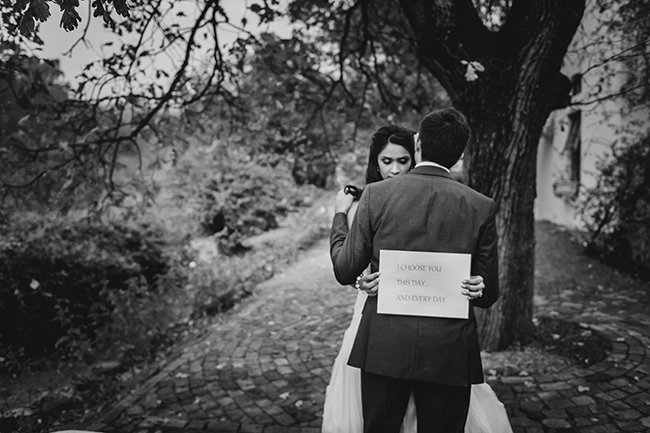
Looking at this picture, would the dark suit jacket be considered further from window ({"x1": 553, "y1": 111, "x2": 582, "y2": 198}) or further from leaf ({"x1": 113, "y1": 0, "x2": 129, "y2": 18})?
window ({"x1": 553, "y1": 111, "x2": 582, "y2": 198})

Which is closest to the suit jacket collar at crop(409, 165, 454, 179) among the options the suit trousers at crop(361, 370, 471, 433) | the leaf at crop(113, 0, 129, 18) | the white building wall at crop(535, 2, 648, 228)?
the suit trousers at crop(361, 370, 471, 433)

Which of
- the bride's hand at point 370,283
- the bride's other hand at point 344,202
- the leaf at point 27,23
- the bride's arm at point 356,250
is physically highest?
the leaf at point 27,23

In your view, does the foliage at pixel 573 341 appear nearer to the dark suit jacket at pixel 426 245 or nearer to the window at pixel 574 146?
the dark suit jacket at pixel 426 245

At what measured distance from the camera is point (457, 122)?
205 centimetres

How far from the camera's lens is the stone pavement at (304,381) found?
12.0 feet

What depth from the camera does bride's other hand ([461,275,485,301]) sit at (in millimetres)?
2014

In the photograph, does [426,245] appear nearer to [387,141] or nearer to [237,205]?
[387,141]

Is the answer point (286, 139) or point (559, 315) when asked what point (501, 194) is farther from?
point (286, 139)

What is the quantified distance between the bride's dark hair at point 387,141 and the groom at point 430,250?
634 mm

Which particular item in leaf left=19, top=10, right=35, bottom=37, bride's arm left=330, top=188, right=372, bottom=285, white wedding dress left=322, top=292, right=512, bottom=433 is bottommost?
white wedding dress left=322, top=292, right=512, bottom=433

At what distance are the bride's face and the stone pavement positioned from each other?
6.64 ft

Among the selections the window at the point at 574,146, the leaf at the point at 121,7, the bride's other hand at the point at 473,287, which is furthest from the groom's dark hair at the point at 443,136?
the window at the point at 574,146

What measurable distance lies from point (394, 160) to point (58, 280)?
4.13 meters

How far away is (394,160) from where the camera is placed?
2.77 meters
